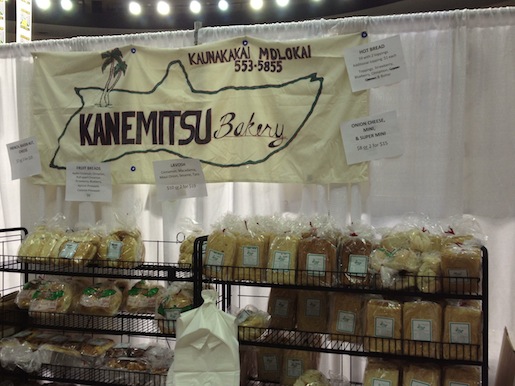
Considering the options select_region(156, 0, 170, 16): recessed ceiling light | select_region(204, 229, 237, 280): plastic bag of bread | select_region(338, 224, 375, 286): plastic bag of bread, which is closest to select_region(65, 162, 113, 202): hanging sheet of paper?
select_region(204, 229, 237, 280): plastic bag of bread

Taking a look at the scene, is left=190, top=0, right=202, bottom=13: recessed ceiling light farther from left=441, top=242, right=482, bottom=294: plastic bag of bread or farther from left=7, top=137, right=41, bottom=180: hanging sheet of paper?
left=441, top=242, right=482, bottom=294: plastic bag of bread

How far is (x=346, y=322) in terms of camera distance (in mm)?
2012

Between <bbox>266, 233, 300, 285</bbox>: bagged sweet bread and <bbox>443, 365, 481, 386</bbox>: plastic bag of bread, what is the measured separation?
659 mm

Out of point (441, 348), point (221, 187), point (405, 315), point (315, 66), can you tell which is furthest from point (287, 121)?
point (441, 348)

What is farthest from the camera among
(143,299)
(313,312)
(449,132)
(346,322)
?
(143,299)

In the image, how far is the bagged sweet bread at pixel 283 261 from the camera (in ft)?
6.63

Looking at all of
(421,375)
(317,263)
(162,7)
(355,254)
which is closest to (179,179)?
(317,263)

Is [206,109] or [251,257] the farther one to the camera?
[206,109]

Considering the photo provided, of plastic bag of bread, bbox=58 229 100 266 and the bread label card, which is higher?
plastic bag of bread, bbox=58 229 100 266

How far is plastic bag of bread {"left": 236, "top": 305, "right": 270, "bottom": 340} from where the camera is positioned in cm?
209

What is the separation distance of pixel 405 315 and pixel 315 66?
46.8 inches

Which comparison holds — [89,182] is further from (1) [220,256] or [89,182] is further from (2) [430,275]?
(2) [430,275]

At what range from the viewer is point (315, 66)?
2.37 meters

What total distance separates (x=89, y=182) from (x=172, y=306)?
2.89 feet
